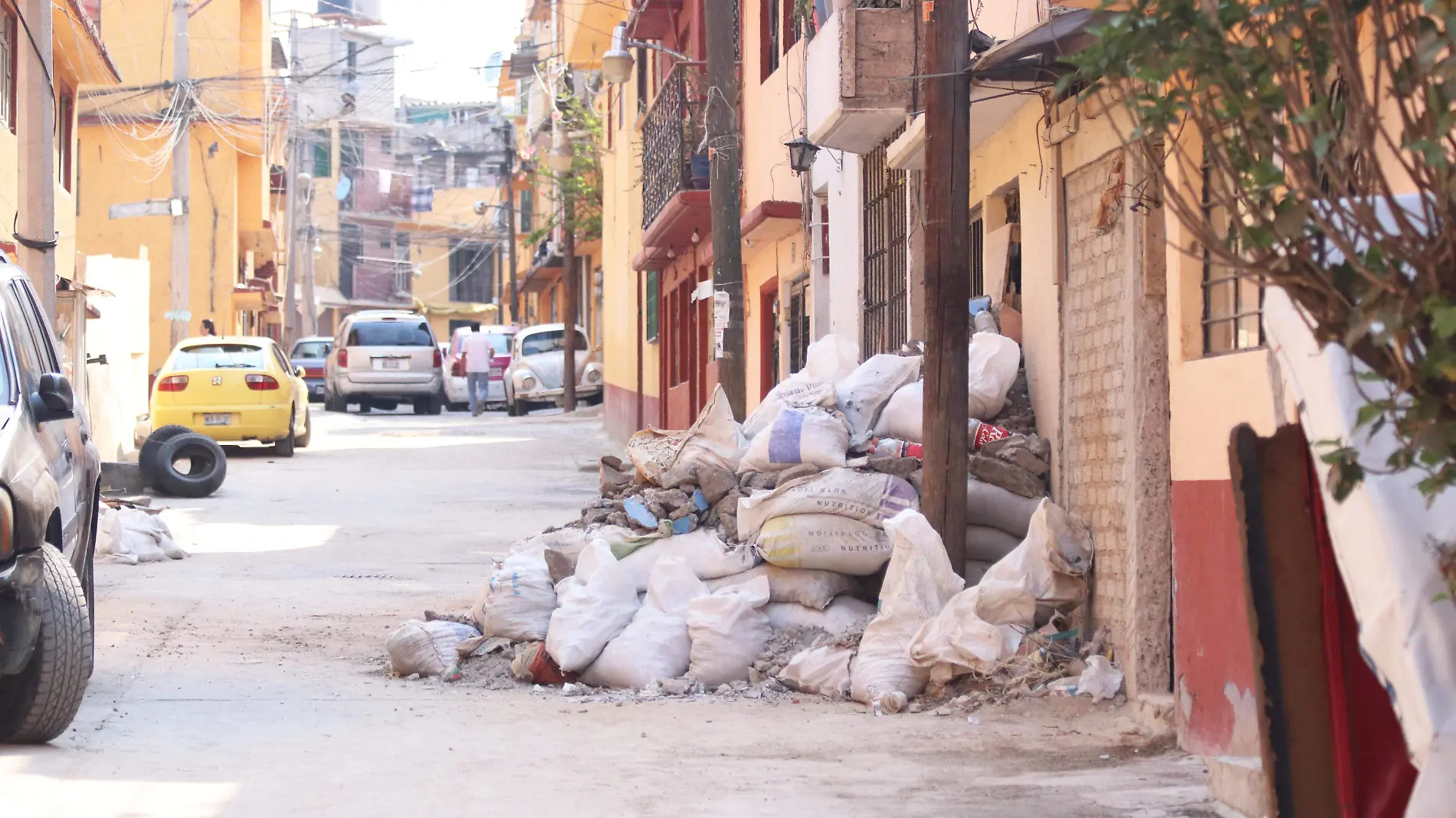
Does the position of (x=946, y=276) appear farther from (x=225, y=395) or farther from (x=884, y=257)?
(x=225, y=395)

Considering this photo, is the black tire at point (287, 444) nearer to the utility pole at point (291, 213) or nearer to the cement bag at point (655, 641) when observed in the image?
the cement bag at point (655, 641)

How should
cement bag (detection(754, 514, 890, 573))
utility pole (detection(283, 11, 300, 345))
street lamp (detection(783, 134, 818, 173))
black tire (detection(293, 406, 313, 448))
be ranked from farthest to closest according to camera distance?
1. utility pole (detection(283, 11, 300, 345))
2. black tire (detection(293, 406, 313, 448))
3. street lamp (detection(783, 134, 818, 173))
4. cement bag (detection(754, 514, 890, 573))

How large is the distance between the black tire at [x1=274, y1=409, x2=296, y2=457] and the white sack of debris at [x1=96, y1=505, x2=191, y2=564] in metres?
8.94

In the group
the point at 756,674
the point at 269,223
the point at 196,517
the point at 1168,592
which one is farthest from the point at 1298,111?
the point at 269,223

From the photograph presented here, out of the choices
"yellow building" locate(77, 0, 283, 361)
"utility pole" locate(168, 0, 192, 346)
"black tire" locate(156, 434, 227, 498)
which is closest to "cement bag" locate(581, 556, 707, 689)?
"black tire" locate(156, 434, 227, 498)

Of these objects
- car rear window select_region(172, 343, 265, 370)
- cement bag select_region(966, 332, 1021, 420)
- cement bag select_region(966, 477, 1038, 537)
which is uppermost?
car rear window select_region(172, 343, 265, 370)

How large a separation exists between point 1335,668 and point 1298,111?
149 centimetres

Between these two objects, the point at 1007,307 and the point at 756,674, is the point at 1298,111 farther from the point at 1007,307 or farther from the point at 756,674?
the point at 1007,307

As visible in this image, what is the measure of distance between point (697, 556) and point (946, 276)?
1.82m

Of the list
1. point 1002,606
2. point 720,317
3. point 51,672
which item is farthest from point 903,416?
point 51,672

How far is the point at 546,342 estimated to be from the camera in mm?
34281

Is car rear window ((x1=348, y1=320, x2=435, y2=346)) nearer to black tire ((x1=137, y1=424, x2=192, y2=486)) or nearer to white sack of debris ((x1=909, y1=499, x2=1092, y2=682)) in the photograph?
black tire ((x1=137, y1=424, x2=192, y2=486))

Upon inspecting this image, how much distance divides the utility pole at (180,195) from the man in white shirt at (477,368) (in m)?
6.48

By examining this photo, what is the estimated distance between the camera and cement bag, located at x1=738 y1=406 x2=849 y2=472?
851 centimetres
